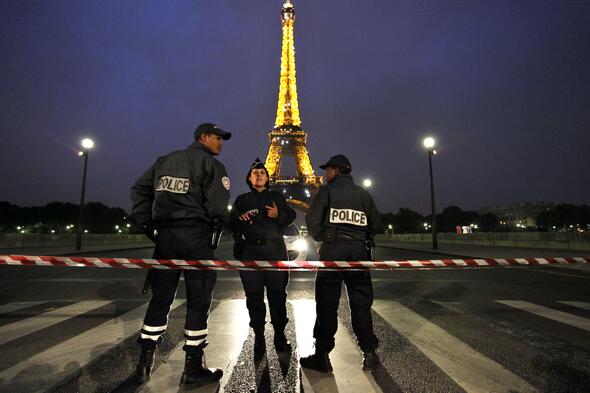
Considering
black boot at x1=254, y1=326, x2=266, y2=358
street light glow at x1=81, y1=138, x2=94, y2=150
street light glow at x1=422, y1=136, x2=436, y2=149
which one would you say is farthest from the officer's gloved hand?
street light glow at x1=81, y1=138, x2=94, y2=150

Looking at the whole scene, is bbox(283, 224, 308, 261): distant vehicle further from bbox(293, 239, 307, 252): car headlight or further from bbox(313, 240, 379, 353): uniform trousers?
bbox(313, 240, 379, 353): uniform trousers

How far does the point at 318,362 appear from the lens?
9.44ft

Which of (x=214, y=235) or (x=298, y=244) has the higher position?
(x=214, y=235)

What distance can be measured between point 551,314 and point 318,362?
361cm

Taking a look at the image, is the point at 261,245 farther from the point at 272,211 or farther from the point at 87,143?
the point at 87,143

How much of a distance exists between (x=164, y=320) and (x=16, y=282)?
23.3 feet

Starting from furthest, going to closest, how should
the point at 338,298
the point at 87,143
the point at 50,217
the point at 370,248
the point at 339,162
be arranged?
the point at 50,217 → the point at 87,143 → the point at 339,162 → the point at 370,248 → the point at 338,298

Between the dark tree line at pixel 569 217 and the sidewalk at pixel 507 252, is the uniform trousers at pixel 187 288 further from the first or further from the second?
the dark tree line at pixel 569 217

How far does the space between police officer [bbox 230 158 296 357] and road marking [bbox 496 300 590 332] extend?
3.41m

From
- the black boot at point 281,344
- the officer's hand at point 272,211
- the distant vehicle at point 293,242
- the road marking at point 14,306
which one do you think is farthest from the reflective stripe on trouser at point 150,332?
the distant vehicle at point 293,242

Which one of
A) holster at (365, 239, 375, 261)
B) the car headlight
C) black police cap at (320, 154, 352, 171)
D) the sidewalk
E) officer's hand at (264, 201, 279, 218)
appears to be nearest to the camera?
holster at (365, 239, 375, 261)

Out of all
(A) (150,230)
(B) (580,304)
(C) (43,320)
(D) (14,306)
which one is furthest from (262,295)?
(B) (580,304)

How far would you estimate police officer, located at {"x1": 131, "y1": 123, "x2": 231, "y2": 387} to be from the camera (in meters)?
2.72

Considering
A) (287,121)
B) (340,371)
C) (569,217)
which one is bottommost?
(340,371)
